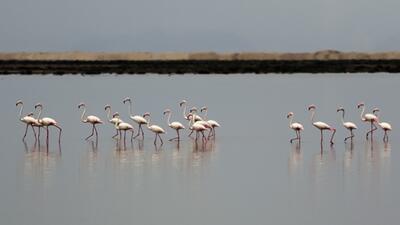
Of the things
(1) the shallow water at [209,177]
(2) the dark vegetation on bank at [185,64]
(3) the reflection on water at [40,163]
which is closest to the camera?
(1) the shallow water at [209,177]

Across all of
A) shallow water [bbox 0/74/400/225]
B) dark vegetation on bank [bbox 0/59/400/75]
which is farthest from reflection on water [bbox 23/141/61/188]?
dark vegetation on bank [bbox 0/59/400/75]

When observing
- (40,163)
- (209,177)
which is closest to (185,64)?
(40,163)

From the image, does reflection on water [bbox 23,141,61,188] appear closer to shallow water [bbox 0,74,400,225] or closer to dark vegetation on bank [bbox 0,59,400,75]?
shallow water [bbox 0,74,400,225]

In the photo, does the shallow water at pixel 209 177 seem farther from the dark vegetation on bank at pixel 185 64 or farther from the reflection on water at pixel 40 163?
the dark vegetation on bank at pixel 185 64

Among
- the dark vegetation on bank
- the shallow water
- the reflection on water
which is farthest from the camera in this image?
the dark vegetation on bank

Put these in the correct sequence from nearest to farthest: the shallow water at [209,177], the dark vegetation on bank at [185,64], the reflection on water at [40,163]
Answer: the shallow water at [209,177] → the reflection on water at [40,163] → the dark vegetation on bank at [185,64]

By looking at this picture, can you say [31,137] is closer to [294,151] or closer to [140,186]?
[294,151]

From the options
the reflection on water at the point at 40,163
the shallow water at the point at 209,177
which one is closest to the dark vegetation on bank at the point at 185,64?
the shallow water at the point at 209,177

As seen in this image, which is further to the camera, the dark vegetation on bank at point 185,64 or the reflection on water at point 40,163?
the dark vegetation on bank at point 185,64

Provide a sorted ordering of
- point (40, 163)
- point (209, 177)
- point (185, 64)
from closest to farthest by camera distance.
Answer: point (209, 177), point (40, 163), point (185, 64)

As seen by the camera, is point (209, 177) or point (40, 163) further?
point (40, 163)

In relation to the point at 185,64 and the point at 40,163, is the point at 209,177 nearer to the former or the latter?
the point at 40,163

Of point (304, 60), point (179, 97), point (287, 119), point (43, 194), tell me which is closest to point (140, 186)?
point (43, 194)

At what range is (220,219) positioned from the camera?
13.5 m
